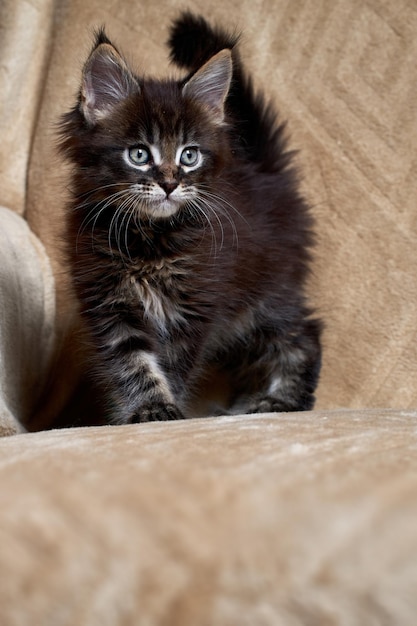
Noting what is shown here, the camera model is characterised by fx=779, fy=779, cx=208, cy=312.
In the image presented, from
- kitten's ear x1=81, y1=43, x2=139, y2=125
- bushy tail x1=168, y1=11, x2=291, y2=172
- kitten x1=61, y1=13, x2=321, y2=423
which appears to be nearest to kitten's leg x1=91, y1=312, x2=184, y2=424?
kitten x1=61, y1=13, x2=321, y2=423

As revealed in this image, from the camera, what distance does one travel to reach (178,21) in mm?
1989

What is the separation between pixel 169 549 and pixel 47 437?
16.3 inches

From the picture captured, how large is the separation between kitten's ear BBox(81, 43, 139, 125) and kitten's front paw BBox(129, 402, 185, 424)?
2.12ft

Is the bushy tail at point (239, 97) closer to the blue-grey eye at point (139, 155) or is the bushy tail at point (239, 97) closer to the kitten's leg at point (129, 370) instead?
the blue-grey eye at point (139, 155)

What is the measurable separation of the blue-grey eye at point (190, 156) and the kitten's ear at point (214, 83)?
0.45 feet

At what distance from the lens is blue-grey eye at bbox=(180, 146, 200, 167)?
177cm

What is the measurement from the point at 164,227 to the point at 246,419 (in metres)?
0.65

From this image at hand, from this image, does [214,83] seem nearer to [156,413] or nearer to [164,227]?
[164,227]

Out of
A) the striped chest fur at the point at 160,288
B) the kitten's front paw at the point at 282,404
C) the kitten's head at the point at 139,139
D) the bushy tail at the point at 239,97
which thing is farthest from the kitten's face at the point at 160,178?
the kitten's front paw at the point at 282,404

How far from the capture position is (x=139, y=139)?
1719 millimetres

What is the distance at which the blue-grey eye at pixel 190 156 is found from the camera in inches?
69.5

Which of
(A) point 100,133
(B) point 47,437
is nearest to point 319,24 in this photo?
(A) point 100,133

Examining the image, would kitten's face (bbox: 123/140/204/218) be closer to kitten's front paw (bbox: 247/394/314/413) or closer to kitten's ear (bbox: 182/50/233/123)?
kitten's ear (bbox: 182/50/233/123)

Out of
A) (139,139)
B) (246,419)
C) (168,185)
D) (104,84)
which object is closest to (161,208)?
(168,185)
